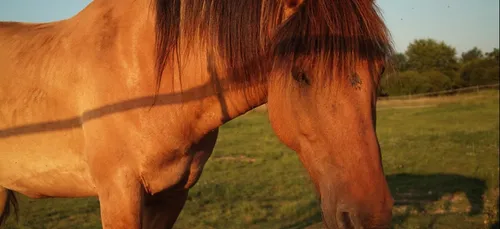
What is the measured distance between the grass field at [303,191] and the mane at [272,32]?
410 cm

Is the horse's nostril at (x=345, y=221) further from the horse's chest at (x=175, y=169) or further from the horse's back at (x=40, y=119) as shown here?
the horse's back at (x=40, y=119)

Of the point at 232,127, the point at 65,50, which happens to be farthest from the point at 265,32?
the point at 232,127

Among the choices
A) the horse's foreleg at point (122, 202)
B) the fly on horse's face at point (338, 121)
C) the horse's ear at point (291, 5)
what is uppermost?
the horse's ear at point (291, 5)

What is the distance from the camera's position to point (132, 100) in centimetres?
243

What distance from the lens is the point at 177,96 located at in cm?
247

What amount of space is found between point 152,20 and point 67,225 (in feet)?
16.1

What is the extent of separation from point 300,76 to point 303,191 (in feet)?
23.0

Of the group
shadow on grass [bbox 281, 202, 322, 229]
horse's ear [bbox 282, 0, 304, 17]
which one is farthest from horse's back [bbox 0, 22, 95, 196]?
shadow on grass [bbox 281, 202, 322, 229]

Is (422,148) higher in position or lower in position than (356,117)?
lower

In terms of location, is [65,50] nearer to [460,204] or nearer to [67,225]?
[67,225]

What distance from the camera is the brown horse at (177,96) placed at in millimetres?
1806

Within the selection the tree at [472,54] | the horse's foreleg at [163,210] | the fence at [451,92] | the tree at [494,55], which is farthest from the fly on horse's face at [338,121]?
the tree at [472,54]

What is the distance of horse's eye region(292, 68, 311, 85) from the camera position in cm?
189

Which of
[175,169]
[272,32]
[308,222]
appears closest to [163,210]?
[175,169]
